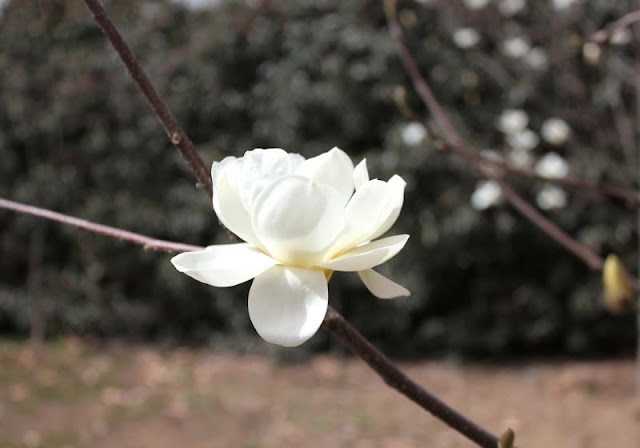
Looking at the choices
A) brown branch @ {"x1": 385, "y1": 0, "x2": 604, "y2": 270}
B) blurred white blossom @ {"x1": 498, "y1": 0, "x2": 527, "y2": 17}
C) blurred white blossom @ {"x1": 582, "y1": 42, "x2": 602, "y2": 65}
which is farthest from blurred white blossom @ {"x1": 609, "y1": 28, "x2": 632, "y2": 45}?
blurred white blossom @ {"x1": 498, "y1": 0, "x2": 527, "y2": 17}

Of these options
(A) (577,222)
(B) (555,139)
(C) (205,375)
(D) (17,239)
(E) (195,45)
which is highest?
(E) (195,45)

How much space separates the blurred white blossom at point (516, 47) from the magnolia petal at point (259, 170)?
4015mm

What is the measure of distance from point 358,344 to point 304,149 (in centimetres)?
424

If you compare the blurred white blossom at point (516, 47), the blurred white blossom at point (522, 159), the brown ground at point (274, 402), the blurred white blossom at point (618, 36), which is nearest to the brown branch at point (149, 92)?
the blurred white blossom at point (618, 36)

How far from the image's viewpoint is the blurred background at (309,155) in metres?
4.41

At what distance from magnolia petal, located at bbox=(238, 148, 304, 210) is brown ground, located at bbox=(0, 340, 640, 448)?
3.16 meters

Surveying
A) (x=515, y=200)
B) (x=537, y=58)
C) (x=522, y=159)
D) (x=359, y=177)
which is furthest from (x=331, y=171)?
(x=537, y=58)

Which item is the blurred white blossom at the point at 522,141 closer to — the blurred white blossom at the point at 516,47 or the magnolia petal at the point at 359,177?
the blurred white blossom at the point at 516,47

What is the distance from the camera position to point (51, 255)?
17.3 ft

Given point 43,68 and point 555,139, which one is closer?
point 555,139

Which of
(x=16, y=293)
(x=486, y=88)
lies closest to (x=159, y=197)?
(x=16, y=293)

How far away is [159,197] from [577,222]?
2749mm

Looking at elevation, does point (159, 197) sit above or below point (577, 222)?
above

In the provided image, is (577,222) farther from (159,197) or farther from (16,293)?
(16,293)
